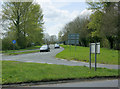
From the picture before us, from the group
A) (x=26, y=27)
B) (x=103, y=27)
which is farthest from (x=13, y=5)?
(x=103, y=27)

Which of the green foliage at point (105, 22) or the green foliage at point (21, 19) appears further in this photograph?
the green foliage at point (21, 19)

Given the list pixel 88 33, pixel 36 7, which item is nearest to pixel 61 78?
pixel 36 7

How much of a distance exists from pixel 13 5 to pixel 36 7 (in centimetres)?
773

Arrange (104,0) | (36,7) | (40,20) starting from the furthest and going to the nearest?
(40,20), (36,7), (104,0)

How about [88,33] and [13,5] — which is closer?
[13,5]

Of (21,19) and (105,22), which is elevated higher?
(21,19)

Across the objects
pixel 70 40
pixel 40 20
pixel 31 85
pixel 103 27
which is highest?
pixel 40 20

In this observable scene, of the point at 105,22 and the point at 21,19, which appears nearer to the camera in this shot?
the point at 105,22

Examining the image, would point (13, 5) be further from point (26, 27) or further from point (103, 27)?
point (103, 27)

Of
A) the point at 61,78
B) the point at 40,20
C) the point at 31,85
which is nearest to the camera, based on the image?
the point at 31,85

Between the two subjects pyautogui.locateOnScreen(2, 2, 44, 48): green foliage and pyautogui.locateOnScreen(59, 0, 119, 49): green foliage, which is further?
pyautogui.locateOnScreen(2, 2, 44, 48): green foliage

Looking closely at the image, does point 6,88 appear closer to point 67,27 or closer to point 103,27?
point 103,27

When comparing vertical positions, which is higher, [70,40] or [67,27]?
[67,27]

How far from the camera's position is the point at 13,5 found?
1604 inches
